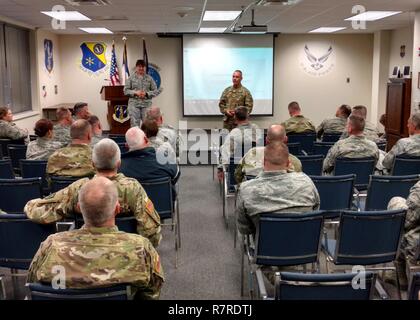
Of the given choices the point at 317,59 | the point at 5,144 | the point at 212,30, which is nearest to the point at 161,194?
the point at 5,144

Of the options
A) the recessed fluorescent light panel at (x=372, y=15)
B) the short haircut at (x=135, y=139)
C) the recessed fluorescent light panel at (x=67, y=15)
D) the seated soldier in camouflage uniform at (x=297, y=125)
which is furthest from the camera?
the recessed fluorescent light panel at (x=372, y=15)

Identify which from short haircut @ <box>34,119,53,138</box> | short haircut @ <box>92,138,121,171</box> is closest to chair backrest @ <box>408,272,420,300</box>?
short haircut @ <box>92,138,121,171</box>

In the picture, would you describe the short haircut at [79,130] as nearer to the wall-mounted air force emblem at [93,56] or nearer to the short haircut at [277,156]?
the short haircut at [277,156]

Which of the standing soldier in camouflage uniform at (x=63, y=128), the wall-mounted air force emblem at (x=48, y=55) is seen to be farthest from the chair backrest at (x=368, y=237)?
the wall-mounted air force emblem at (x=48, y=55)

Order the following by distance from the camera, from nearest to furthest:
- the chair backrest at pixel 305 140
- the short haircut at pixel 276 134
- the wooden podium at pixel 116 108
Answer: the short haircut at pixel 276 134
the chair backrest at pixel 305 140
the wooden podium at pixel 116 108

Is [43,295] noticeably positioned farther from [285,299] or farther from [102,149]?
[102,149]

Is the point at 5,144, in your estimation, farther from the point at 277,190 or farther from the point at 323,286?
the point at 323,286

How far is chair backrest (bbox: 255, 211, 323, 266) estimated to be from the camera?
9.47 ft

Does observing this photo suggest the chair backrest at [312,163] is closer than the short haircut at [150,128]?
Yes

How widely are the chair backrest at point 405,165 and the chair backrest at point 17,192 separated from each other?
348 centimetres

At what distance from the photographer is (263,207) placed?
2.97 m

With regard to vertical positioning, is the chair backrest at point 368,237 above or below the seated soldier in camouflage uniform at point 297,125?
below

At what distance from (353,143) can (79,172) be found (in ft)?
9.22

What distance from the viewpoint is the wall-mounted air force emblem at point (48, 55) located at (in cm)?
1153
